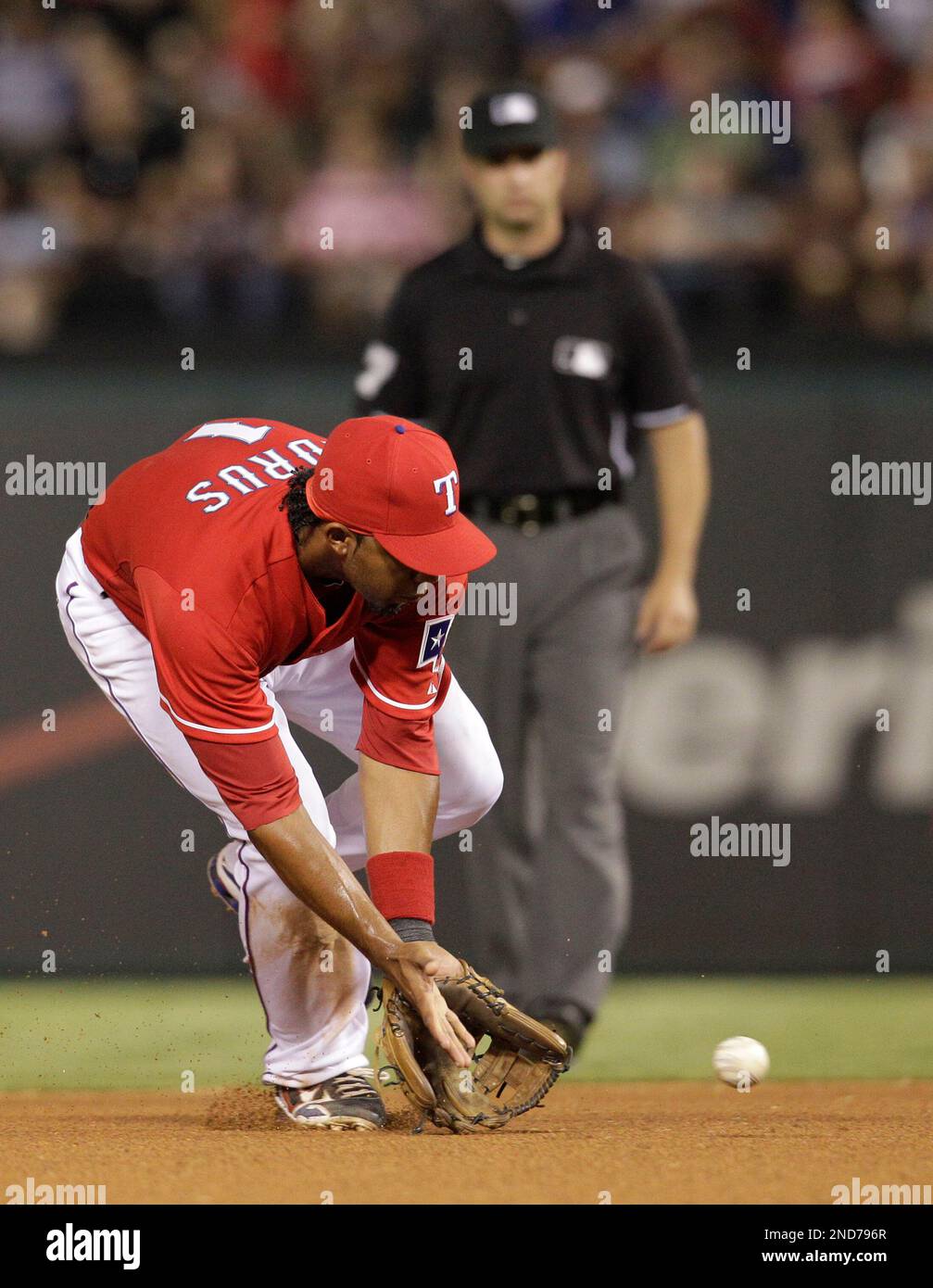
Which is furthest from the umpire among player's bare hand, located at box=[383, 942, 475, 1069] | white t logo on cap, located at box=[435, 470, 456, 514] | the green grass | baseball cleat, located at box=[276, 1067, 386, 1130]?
white t logo on cap, located at box=[435, 470, 456, 514]

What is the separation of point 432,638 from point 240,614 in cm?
56

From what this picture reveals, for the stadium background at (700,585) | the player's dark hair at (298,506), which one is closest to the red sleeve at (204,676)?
the player's dark hair at (298,506)

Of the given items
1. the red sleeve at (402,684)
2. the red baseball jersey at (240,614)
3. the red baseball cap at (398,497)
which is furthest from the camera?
the red sleeve at (402,684)

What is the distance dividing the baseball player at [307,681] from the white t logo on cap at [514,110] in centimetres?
210

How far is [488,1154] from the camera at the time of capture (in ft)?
14.7

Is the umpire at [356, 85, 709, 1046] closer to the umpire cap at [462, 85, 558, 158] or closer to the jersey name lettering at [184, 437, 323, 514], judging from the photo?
the umpire cap at [462, 85, 558, 158]

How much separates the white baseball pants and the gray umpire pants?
4.41ft

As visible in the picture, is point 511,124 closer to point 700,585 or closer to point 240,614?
point 700,585

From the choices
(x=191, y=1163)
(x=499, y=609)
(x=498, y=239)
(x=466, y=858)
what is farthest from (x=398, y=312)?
(x=191, y=1163)

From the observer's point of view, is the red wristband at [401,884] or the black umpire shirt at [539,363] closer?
the red wristband at [401,884]

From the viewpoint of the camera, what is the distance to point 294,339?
821cm

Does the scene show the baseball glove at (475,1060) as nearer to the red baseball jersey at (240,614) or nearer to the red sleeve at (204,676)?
the red baseball jersey at (240,614)

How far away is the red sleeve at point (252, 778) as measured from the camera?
4.48m

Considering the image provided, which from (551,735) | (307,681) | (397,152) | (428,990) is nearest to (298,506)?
(307,681)
